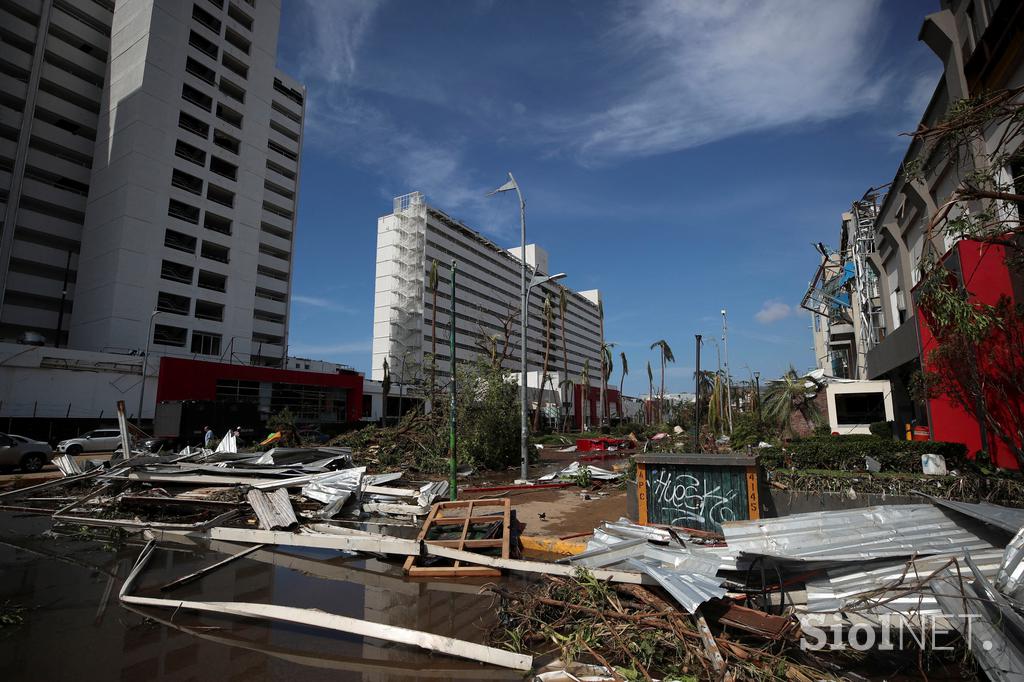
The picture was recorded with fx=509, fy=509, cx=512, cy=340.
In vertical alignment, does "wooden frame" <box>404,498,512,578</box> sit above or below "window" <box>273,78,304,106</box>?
below

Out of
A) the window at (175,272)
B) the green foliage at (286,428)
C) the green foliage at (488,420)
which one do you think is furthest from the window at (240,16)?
the green foliage at (488,420)

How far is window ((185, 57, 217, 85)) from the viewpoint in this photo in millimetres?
48562

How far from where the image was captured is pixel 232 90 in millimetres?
52469

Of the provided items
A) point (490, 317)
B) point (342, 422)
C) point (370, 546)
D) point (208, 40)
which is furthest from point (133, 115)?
point (490, 317)

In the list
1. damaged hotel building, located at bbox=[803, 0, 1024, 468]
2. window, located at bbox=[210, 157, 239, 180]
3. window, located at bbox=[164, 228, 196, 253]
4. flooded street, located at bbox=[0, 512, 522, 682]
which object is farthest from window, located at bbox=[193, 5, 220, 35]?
damaged hotel building, located at bbox=[803, 0, 1024, 468]

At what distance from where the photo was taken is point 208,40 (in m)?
49.9

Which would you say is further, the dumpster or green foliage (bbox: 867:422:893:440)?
green foliage (bbox: 867:422:893:440)

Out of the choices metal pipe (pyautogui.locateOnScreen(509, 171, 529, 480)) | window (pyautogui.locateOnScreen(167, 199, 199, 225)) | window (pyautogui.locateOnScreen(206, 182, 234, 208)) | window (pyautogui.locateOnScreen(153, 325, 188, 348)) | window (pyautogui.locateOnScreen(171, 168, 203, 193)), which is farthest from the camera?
window (pyautogui.locateOnScreen(206, 182, 234, 208))

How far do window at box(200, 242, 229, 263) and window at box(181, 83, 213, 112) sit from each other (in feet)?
43.4

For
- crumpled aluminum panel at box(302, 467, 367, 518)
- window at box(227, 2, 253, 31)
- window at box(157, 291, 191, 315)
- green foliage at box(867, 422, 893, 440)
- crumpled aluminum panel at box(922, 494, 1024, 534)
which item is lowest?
crumpled aluminum panel at box(302, 467, 367, 518)

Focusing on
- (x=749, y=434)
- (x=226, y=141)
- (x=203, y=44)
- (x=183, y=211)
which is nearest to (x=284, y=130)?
(x=226, y=141)

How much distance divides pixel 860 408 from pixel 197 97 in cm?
6033

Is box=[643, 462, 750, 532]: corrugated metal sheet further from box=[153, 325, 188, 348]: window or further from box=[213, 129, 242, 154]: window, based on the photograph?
box=[213, 129, 242, 154]: window

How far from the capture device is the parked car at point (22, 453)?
67.0 feet
